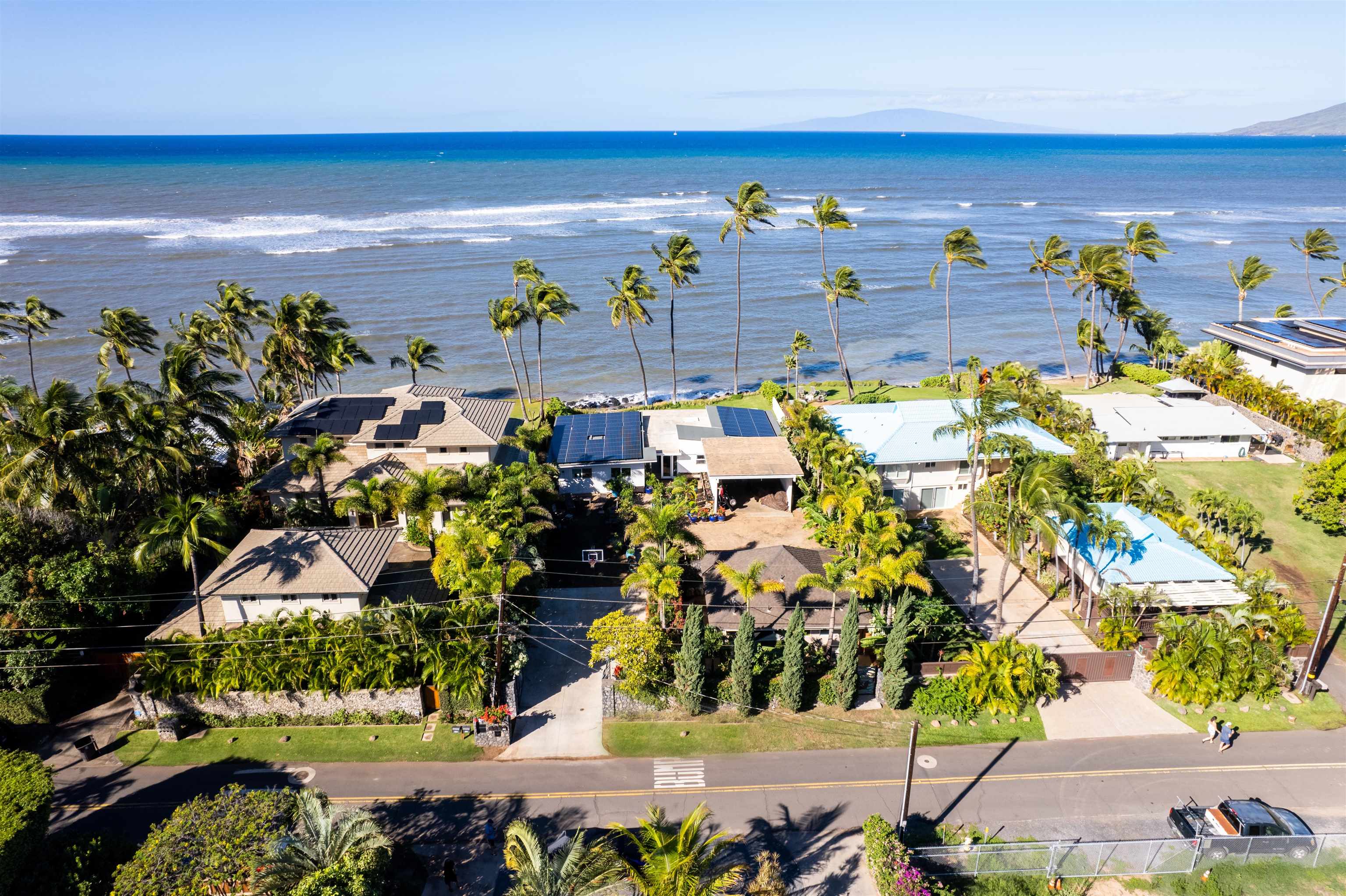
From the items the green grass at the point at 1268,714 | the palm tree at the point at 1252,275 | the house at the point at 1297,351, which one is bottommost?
the green grass at the point at 1268,714

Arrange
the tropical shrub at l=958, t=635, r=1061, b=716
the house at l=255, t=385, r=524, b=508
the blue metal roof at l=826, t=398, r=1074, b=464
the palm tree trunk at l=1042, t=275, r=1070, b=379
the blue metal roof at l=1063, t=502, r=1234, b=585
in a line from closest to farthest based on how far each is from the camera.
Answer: the tropical shrub at l=958, t=635, r=1061, b=716, the blue metal roof at l=1063, t=502, r=1234, b=585, the house at l=255, t=385, r=524, b=508, the blue metal roof at l=826, t=398, r=1074, b=464, the palm tree trunk at l=1042, t=275, r=1070, b=379

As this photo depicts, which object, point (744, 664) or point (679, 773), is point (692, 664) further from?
point (679, 773)

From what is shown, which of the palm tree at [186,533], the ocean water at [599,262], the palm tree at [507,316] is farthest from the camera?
the ocean water at [599,262]

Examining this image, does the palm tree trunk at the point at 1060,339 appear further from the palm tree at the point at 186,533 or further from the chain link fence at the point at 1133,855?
the palm tree at the point at 186,533

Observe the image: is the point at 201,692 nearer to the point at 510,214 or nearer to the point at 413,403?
the point at 413,403

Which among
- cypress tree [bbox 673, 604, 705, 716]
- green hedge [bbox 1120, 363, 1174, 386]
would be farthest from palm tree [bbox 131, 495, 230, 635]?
green hedge [bbox 1120, 363, 1174, 386]

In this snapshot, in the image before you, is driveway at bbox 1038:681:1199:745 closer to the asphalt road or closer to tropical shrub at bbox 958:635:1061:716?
the asphalt road

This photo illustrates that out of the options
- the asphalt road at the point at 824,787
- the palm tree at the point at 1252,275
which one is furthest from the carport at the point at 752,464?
the palm tree at the point at 1252,275
